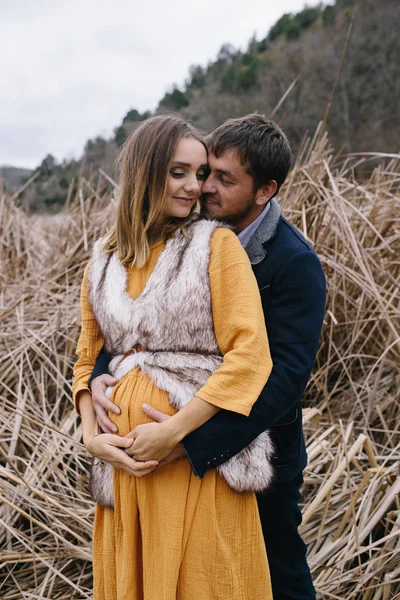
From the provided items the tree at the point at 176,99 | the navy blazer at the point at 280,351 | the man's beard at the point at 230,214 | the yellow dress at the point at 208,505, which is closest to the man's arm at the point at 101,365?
the navy blazer at the point at 280,351

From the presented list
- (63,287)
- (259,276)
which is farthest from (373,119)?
(259,276)

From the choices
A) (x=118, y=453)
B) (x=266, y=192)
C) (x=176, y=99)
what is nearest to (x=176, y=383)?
(x=118, y=453)

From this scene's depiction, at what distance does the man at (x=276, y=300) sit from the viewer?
1.26m

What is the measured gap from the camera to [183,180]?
1.38m

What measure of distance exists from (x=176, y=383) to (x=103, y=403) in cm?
21


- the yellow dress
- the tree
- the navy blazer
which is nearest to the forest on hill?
the tree

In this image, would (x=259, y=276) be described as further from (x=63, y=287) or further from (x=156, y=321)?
(x=63, y=287)

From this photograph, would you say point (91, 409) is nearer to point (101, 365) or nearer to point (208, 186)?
point (101, 365)

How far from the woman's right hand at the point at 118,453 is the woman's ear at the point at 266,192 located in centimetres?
75

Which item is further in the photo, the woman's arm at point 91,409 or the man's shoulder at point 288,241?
the man's shoulder at point 288,241

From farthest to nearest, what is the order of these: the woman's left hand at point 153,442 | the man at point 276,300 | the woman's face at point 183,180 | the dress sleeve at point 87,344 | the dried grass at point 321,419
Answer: the dried grass at point 321,419
the dress sleeve at point 87,344
the woman's face at point 183,180
the man at point 276,300
the woman's left hand at point 153,442

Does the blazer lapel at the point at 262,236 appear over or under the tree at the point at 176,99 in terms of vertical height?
under

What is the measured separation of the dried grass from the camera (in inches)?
74.2

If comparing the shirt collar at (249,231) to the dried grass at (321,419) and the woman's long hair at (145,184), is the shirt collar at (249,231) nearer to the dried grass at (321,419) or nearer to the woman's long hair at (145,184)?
the woman's long hair at (145,184)
